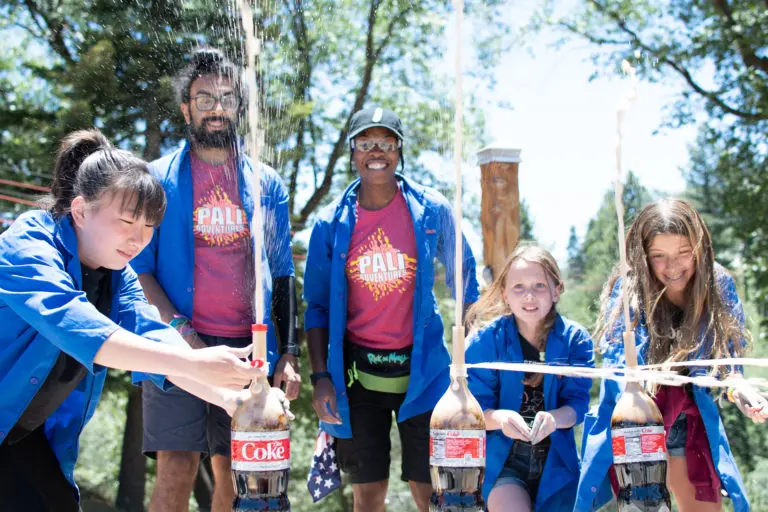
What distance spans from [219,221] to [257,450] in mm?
1405

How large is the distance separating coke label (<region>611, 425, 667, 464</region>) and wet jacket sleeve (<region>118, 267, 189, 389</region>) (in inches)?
51.3

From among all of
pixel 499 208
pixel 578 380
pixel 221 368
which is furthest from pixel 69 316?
pixel 499 208

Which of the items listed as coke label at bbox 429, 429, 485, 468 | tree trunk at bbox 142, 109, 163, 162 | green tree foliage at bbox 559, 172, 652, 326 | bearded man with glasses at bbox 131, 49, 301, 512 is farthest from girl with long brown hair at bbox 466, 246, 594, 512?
tree trunk at bbox 142, 109, 163, 162

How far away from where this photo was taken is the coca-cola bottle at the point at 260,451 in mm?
1867

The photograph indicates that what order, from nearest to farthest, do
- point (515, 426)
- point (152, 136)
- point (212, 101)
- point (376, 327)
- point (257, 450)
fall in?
point (257, 450) < point (515, 426) < point (212, 101) < point (376, 327) < point (152, 136)

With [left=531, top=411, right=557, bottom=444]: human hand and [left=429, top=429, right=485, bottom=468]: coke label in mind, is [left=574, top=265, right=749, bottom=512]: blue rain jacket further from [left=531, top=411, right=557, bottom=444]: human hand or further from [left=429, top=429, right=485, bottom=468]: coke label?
[left=429, top=429, right=485, bottom=468]: coke label

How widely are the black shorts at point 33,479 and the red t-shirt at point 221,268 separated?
2.58 ft

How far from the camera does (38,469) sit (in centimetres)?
239

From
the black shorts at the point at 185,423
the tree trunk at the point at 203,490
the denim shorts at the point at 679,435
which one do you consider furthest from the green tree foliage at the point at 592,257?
the tree trunk at the point at 203,490

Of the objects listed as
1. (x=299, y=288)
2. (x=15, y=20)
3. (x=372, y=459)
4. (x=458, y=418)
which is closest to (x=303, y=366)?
(x=299, y=288)

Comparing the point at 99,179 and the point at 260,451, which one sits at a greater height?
the point at 99,179

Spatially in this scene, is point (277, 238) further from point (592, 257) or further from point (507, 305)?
point (592, 257)

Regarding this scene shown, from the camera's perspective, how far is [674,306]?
3.09m

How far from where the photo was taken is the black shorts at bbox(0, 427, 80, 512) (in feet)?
7.59
